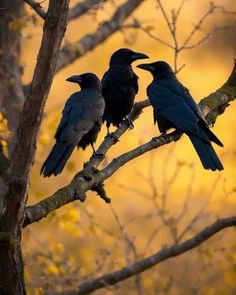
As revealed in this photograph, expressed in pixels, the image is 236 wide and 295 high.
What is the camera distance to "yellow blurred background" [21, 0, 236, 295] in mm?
9102

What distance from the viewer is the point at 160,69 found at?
28.5ft

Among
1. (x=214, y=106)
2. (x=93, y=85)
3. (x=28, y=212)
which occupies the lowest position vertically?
(x=28, y=212)

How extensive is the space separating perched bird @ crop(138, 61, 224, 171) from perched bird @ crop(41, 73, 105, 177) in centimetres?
56

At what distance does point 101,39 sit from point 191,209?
6.62m

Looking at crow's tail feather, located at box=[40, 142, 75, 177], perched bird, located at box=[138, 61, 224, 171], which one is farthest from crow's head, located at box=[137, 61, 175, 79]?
crow's tail feather, located at box=[40, 142, 75, 177]

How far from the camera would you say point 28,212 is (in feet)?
16.0

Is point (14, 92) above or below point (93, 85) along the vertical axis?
above

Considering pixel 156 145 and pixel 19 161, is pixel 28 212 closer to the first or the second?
pixel 19 161

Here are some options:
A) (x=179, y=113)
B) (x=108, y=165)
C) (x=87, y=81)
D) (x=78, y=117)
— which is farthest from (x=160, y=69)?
(x=108, y=165)

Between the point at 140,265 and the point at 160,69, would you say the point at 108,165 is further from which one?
the point at 160,69

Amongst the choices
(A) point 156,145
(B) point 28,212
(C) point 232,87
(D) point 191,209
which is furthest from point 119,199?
(B) point 28,212

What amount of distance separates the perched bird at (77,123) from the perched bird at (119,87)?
1.33ft

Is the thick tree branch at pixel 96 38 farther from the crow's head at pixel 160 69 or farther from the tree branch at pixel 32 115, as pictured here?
the tree branch at pixel 32 115

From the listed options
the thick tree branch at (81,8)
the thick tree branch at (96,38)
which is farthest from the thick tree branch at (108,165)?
the thick tree branch at (81,8)
